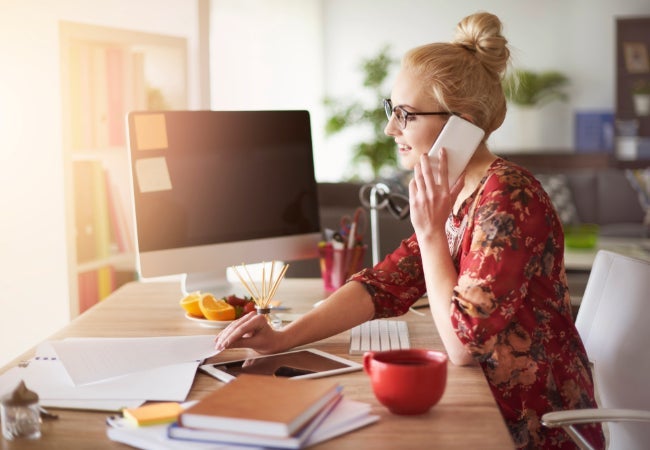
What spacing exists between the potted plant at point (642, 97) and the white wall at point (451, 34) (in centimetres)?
35

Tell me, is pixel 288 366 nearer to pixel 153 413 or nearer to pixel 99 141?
pixel 153 413

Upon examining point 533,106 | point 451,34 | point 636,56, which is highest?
point 451,34

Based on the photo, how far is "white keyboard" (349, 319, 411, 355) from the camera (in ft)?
5.24

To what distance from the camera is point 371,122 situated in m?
7.18

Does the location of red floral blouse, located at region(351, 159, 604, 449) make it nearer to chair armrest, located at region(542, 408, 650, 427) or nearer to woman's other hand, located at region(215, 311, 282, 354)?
chair armrest, located at region(542, 408, 650, 427)

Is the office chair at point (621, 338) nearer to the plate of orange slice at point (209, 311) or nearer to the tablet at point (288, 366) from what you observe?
the tablet at point (288, 366)

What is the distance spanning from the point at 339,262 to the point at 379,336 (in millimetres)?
510

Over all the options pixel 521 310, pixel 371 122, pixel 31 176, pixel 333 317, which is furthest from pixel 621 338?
pixel 371 122

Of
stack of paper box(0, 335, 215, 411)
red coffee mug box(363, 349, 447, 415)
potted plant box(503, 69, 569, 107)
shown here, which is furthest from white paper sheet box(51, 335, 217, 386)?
potted plant box(503, 69, 569, 107)

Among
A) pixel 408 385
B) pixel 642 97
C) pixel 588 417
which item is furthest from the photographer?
pixel 642 97

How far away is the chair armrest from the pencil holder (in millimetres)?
947

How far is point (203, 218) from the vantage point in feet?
6.73

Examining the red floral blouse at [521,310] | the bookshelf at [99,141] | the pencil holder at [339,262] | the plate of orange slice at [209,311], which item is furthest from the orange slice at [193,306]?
the bookshelf at [99,141]

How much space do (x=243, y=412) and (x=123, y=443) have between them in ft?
0.55
